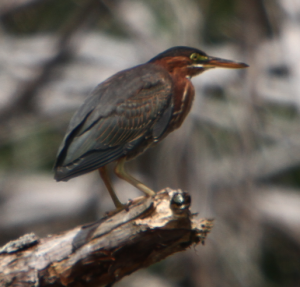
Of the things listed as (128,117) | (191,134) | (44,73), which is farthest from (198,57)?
(44,73)

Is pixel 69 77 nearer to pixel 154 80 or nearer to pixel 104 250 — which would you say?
pixel 154 80

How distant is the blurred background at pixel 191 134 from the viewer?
31.2 ft

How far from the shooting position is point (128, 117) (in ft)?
17.3

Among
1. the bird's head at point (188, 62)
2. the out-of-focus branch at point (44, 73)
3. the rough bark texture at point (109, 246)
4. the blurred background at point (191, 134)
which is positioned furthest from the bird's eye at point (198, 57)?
the out-of-focus branch at point (44, 73)

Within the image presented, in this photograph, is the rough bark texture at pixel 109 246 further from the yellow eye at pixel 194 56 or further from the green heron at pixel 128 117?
the yellow eye at pixel 194 56

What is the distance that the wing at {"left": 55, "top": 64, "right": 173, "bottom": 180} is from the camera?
16.3 feet

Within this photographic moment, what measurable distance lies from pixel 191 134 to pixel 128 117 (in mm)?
5169

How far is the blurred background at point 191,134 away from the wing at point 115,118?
378 centimetres

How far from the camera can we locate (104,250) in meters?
4.34

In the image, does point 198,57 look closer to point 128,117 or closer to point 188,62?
point 188,62

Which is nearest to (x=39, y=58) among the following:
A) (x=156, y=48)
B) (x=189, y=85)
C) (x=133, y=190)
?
(x=156, y=48)

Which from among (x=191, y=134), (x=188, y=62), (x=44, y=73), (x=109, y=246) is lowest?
(x=109, y=246)

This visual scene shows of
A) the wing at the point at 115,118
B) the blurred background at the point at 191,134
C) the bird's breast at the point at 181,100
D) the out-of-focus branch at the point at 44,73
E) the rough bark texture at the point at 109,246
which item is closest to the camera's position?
the rough bark texture at the point at 109,246

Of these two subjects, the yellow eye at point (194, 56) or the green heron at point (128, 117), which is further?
the yellow eye at point (194, 56)
